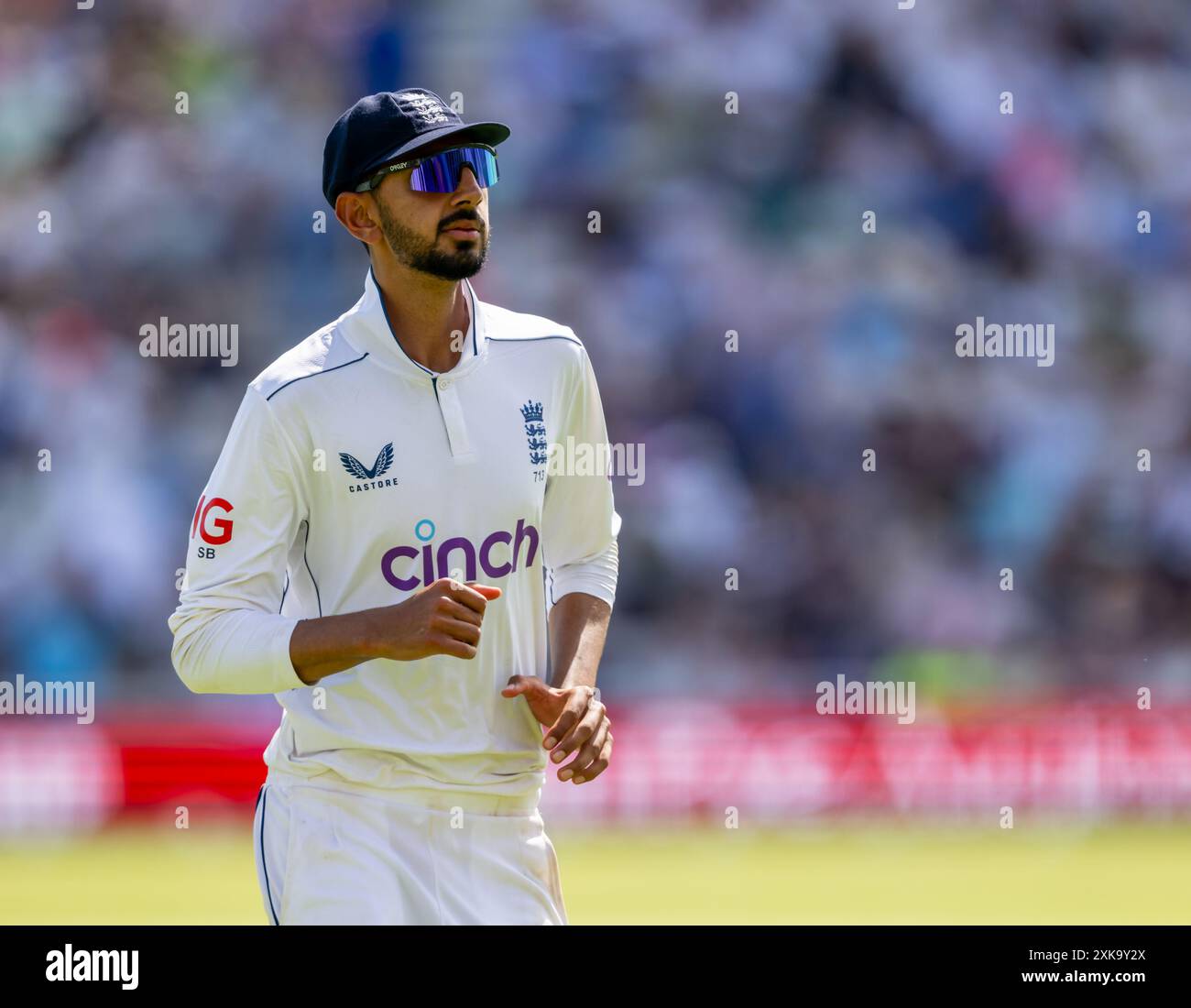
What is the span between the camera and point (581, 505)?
14.3ft

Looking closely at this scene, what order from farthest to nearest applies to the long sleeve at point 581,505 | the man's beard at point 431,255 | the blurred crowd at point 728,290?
the blurred crowd at point 728,290, the long sleeve at point 581,505, the man's beard at point 431,255

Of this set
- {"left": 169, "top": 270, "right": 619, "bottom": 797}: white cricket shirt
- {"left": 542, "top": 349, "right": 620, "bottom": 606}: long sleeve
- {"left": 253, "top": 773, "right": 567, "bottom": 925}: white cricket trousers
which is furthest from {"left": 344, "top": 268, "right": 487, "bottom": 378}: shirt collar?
{"left": 253, "top": 773, "right": 567, "bottom": 925}: white cricket trousers

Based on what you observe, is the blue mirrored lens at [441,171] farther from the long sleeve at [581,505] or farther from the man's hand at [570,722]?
the man's hand at [570,722]

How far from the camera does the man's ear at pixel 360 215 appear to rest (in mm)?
4129

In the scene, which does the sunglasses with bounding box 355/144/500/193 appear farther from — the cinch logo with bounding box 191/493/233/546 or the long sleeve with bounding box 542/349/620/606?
the cinch logo with bounding box 191/493/233/546

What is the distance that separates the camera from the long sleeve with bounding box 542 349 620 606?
431 cm

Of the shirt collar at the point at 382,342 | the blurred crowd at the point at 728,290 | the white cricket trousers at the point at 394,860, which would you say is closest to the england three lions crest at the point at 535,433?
the shirt collar at the point at 382,342

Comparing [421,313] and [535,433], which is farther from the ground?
[421,313]

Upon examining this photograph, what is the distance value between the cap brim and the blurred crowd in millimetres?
7526

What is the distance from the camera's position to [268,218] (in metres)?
13.0

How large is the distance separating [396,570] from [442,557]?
100 millimetres

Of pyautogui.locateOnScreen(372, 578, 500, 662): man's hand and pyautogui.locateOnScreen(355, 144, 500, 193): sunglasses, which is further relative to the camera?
pyautogui.locateOnScreen(355, 144, 500, 193): sunglasses

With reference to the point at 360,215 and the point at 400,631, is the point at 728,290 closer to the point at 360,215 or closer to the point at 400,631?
the point at 360,215

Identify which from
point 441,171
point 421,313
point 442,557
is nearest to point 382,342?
point 421,313
